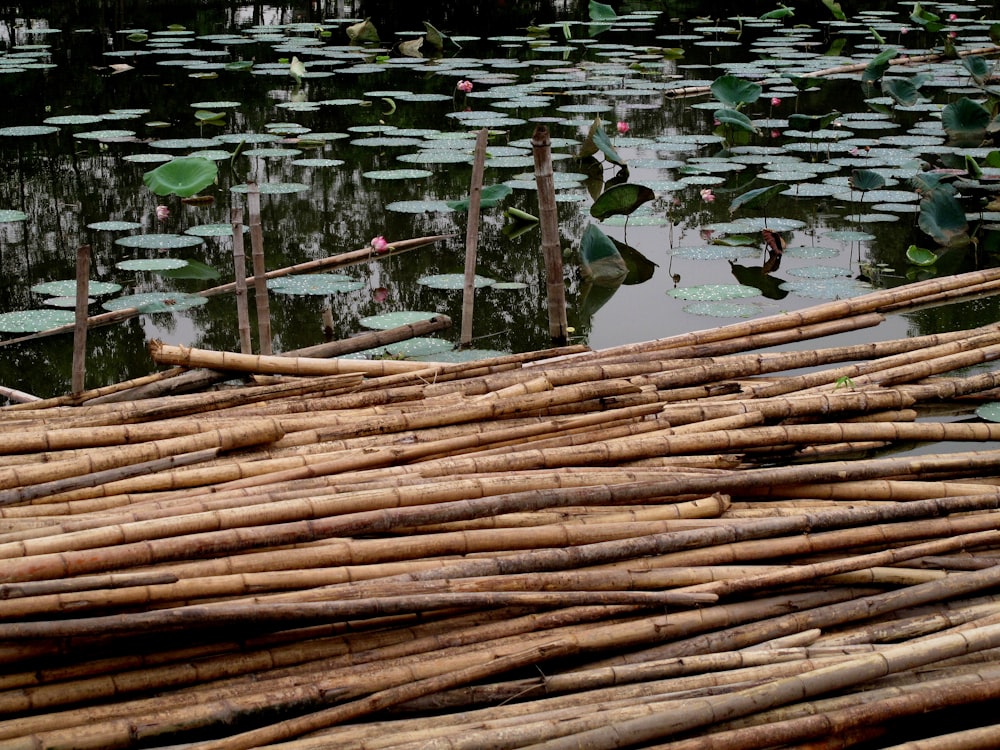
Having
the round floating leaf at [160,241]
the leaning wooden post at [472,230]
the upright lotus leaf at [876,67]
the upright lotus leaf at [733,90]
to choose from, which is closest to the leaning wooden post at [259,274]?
the leaning wooden post at [472,230]

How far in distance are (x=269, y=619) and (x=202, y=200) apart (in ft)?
17.3

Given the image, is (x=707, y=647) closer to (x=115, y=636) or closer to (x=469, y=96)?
(x=115, y=636)

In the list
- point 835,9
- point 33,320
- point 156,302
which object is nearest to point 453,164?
point 156,302

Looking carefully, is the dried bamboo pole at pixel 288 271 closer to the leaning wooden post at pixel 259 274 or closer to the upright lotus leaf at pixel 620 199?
the leaning wooden post at pixel 259 274

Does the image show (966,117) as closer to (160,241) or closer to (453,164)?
(453,164)

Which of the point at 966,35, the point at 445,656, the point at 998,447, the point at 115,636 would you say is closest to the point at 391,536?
the point at 445,656

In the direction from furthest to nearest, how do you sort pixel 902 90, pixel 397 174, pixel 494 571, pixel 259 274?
1. pixel 902 90
2. pixel 397 174
3. pixel 259 274
4. pixel 494 571

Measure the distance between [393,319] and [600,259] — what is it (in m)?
1.32

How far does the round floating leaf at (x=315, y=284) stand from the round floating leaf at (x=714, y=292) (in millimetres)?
1578

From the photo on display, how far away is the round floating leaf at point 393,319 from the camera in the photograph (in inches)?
199

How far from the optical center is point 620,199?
6.67m

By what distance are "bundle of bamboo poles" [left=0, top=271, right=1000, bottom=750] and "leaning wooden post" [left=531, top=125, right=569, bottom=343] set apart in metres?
1.30

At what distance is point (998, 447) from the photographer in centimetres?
355

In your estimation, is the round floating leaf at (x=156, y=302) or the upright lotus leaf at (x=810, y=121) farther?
the upright lotus leaf at (x=810, y=121)
